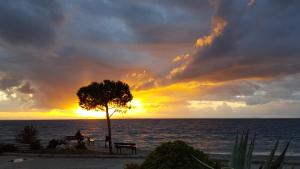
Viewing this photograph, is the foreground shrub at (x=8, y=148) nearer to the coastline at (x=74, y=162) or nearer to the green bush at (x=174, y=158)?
the coastline at (x=74, y=162)

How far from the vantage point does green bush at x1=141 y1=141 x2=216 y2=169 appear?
421 inches

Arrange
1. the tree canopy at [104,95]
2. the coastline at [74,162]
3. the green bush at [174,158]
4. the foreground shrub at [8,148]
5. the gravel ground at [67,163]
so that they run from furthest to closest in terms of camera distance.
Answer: the tree canopy at [104,95] < the foreground shrub at [8,148] < the gravel ground at [67,163] < the coastline at [74,162] < the green bush at [174,158]

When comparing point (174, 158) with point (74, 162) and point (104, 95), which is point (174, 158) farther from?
point (104, 95)

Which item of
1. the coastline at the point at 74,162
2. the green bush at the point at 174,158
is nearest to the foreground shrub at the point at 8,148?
the coastline at the point at 74,162

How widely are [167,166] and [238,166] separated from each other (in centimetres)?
631

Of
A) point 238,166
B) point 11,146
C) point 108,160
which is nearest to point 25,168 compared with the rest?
point 108,160

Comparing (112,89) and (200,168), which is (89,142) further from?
(200,168)

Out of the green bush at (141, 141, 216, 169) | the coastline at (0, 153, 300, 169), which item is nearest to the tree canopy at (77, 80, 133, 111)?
the coastline at (0, 153, 300, 169)

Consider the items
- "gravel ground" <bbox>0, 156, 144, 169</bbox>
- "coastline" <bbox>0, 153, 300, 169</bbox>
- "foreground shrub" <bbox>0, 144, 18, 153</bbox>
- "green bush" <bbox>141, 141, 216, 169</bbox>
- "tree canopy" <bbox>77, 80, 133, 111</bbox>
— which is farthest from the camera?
"tree canopy" <bbox>77, 80, 133, 111</bbox>

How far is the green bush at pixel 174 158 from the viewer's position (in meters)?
10.7

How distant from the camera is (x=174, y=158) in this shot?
35.6 ft

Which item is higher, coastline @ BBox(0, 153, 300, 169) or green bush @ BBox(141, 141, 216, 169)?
green bush @ BBox(141, 141, 216, 169)

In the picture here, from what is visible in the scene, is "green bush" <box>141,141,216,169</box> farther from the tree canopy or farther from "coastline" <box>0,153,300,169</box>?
the tree canopy

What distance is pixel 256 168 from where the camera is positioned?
2005cm
